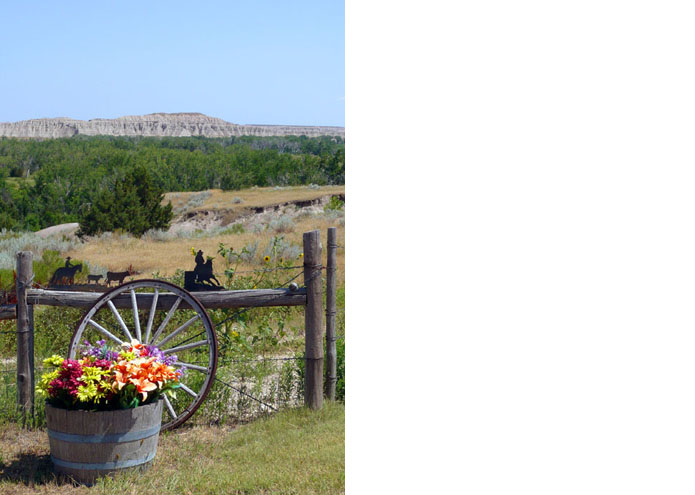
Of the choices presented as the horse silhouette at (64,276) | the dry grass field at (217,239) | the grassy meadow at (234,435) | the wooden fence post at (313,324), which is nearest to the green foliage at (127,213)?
the dry grass field at (217,239)

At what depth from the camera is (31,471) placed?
2.03 m

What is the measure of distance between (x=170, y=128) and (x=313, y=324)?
54.6 feet

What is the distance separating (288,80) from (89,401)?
130 cm

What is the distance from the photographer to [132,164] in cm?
1420

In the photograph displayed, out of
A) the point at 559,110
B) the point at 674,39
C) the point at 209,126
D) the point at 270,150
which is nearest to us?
the point at 674,39

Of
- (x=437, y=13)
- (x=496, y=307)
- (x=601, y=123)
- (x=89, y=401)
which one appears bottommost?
(x=89, y=401)

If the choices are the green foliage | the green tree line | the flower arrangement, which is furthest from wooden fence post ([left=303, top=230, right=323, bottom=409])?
the green tree line

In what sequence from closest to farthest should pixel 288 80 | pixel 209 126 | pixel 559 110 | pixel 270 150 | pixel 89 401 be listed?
pixel 559 110, pixel 89 401, pixel 288 80, pixel 270 150, pixel 209 126

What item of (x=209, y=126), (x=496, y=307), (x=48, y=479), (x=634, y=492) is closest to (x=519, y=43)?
(x=496, y=307)

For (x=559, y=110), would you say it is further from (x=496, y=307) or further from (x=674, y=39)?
(x=496, y=307)

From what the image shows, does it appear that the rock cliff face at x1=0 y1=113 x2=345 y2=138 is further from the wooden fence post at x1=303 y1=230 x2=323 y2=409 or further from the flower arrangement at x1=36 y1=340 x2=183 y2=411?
the flower arrangement at x1=36 y1=340 x2=183 y2=411

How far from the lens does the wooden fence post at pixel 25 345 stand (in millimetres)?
2334

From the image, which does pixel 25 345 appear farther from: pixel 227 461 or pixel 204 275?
pixel 227 461

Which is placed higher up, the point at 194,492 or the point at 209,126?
the point at 209,126
